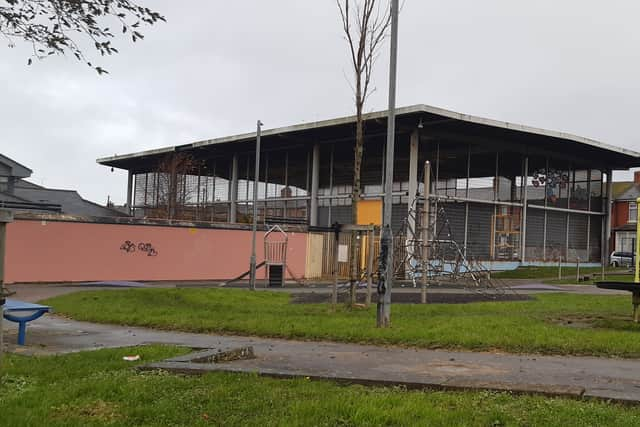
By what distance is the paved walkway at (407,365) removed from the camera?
6750mm

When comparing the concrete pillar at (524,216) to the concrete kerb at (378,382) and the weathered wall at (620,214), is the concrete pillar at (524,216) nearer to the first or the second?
the weathered wall at (620,214)

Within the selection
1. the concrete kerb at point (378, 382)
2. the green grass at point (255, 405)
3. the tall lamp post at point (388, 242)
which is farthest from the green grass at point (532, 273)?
the green grass at point (255, 405)

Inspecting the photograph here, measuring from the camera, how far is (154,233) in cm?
2975

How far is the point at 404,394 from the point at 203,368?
2.32 meters

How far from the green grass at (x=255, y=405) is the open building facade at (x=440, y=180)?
2601cm

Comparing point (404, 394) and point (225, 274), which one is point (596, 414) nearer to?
point (404, 394)

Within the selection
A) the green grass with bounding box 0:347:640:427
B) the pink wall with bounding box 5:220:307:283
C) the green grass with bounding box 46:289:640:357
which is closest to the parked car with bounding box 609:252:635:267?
the pink wall with bounding box 5:220:307:283

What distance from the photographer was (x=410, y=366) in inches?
323

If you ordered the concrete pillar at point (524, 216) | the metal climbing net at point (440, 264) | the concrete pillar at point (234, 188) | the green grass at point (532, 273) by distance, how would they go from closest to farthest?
the metal climbing net at point (440, 264)
the green grass at point (532, 273)
the concrete pillar at point (524, 216)
the concrete pillar at point (234, 188)

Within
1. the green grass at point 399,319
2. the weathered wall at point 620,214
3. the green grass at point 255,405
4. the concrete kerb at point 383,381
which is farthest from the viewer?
the weathered wall at point 620,214

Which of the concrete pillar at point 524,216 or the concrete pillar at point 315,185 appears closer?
the concrete pillar at point 524,216

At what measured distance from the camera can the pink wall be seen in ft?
83.6

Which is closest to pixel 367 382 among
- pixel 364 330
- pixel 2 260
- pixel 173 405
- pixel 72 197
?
pixel 173 405

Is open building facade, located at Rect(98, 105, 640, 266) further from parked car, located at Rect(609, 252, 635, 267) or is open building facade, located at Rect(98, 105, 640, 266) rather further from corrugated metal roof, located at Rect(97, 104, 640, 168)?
parked car, located at Rect(609, 252, 635, 267)
